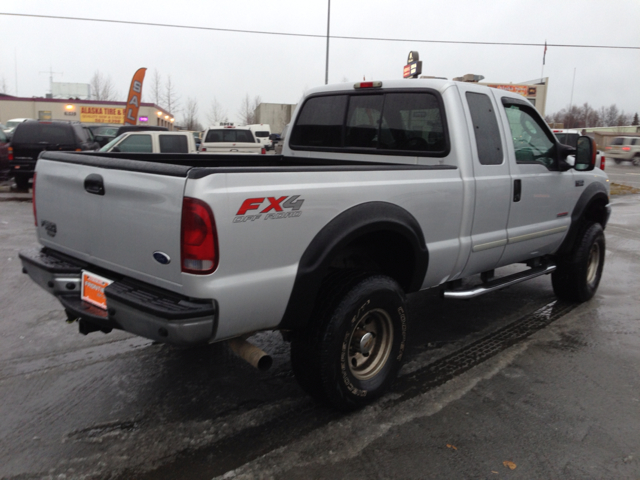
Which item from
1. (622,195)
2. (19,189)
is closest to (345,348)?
(19,189)

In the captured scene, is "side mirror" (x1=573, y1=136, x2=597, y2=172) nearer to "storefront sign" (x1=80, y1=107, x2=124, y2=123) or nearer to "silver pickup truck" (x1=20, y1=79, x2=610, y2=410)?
"silver pickup truck" (x1=20, y1=79, x2=610, y2=410)

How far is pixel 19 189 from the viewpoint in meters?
14.9

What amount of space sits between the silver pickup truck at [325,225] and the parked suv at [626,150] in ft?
122

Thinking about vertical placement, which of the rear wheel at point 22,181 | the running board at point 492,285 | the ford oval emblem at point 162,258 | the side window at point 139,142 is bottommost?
the rear wheel at point 22,181

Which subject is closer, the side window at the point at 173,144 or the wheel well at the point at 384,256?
the wheel well at the point at 384,256

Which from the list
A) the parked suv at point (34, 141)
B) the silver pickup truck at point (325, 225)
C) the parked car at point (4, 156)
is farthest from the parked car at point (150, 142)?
the silver pickup truck at point (325, 225)

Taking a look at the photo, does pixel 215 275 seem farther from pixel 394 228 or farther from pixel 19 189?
pixel 19 189

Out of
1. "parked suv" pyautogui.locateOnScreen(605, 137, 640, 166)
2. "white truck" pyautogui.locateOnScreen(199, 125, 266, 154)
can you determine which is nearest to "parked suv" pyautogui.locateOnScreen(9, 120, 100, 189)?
"white truck" pyautogui.locateOnScreen(199, 125, 266, 154)

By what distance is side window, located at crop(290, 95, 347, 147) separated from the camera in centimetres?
468

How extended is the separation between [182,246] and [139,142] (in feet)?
38.0

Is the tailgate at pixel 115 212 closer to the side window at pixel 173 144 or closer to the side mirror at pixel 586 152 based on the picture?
the side mirror at pixel 586 152

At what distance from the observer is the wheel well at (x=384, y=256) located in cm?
349

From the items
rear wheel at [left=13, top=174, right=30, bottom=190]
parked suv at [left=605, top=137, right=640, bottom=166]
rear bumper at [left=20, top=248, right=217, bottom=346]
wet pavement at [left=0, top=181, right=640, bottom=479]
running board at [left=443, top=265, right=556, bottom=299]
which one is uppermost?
parked suv at [left=605, top=137, right=640, bottom=166]

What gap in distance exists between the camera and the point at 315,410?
336 centimetres
